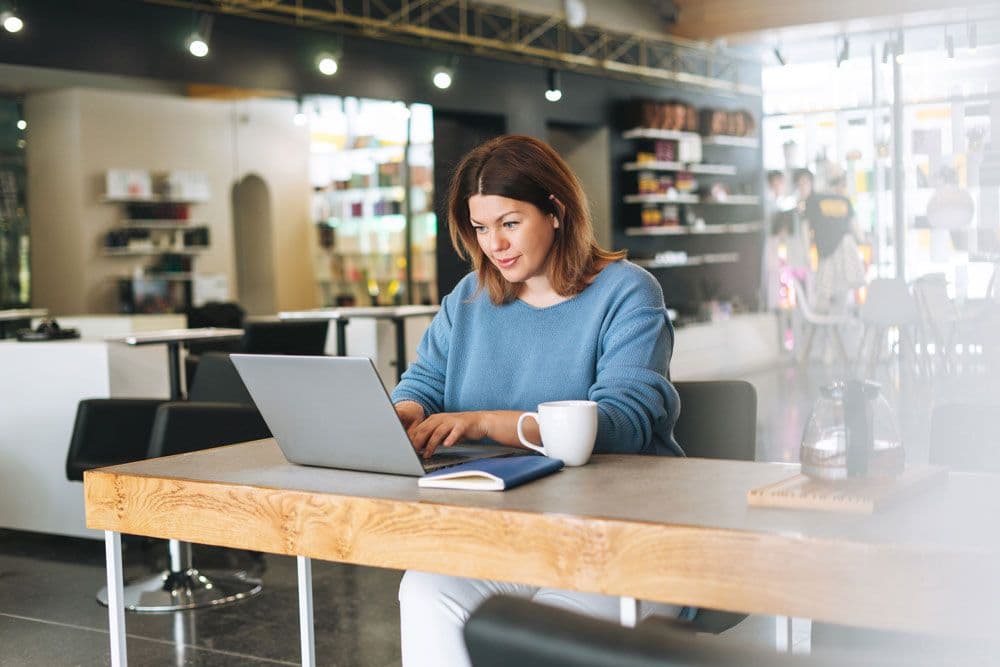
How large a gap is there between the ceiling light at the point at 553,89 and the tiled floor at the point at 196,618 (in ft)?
22.0

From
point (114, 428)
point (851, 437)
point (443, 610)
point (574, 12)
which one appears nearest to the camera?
point (851, 437)

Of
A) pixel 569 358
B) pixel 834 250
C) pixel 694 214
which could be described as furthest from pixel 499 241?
pixel 694 214

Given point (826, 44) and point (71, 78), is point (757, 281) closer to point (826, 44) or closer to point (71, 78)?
point (826, 44)

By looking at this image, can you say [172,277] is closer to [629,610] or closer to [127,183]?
[127,183]

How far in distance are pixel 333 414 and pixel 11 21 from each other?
221 inches

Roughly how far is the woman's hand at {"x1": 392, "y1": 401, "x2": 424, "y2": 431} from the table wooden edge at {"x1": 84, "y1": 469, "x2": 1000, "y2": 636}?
0.51m

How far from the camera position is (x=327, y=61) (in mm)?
8672

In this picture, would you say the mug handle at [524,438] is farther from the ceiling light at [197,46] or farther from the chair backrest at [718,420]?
the ceiling light at [197,46]

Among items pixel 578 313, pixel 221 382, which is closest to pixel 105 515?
pixel 578 313

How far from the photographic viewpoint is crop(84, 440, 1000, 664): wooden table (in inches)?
53.3

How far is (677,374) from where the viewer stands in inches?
440

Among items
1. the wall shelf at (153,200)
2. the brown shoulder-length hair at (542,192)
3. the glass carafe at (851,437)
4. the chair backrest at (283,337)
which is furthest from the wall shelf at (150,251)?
the glass carafe at (851,437)

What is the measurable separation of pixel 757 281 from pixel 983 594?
13.4 m

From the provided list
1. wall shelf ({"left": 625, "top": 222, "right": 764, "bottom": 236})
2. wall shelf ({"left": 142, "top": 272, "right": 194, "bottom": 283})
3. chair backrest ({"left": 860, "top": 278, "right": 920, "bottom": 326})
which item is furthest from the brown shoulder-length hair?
wall shelf ({"left": 625, "top": 222, "right": 764, "bottom": 236})
